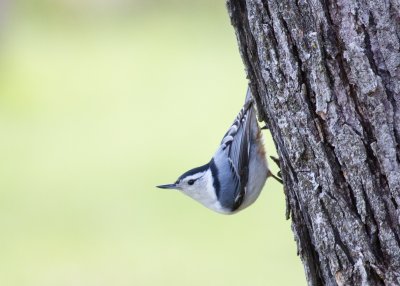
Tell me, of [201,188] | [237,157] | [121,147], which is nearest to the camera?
[237,157]

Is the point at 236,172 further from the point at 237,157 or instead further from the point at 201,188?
the point at 201,188

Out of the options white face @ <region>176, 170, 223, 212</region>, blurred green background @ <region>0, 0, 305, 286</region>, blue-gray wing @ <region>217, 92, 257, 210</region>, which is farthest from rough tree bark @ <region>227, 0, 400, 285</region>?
blurred green background @ <region>0, 0, 305, 286</region>

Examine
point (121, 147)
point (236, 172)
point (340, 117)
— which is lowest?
point (340, 117)

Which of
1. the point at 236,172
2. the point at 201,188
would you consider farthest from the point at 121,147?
the point at 236,172

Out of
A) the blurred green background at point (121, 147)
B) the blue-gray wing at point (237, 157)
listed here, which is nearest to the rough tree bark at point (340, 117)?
the blue-gray wing at point (237, 157)

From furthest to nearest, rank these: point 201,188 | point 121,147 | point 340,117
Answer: point 121,147
point 201,188
point 340,117

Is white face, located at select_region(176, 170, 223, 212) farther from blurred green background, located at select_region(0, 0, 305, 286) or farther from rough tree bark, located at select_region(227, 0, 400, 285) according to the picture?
blurred green background, located at select_region(0, 0, 305, 286)

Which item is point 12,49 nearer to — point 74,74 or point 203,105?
point 74,74

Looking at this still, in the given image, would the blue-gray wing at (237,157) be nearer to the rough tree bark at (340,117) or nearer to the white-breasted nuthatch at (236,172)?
the white-breasted nuthatch at (236,172)
